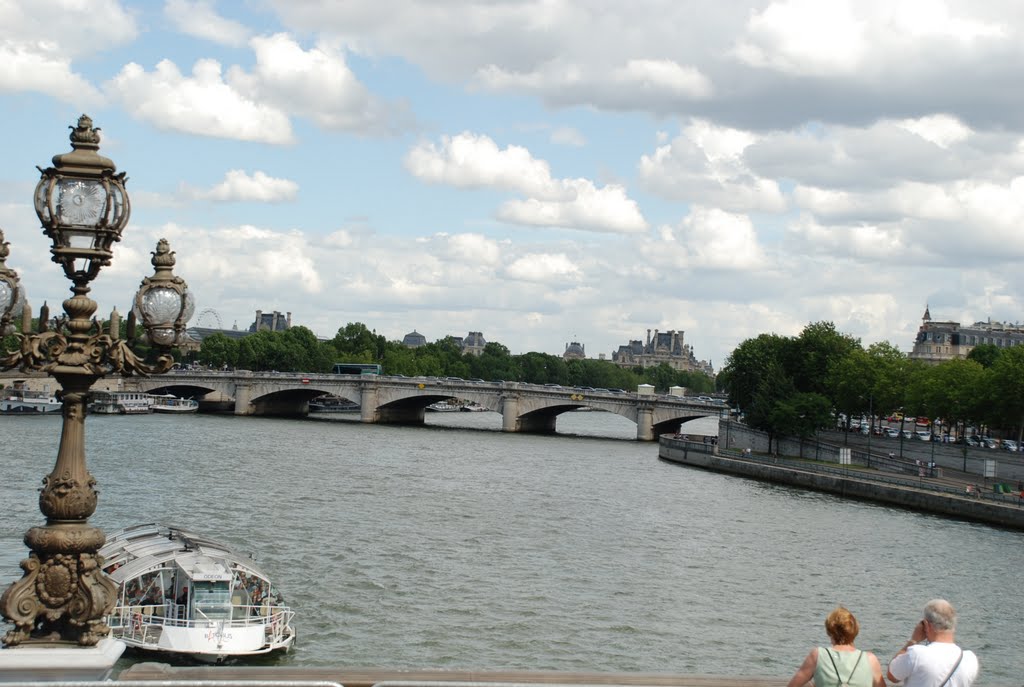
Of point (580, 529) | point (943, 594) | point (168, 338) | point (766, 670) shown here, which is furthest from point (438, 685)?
point (580, 529)

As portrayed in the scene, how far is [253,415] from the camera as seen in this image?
9481 cm

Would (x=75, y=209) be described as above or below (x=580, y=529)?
above

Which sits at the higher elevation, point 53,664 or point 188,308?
point 188,308

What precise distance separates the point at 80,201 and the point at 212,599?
14626 mm

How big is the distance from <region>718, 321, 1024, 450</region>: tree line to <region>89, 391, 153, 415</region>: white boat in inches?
1787

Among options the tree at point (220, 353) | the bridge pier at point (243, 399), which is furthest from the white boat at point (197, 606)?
the tree at point (220, 353)

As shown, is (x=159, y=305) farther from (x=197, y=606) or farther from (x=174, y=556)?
(x=174, y=556)

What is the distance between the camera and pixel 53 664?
6.56 meters

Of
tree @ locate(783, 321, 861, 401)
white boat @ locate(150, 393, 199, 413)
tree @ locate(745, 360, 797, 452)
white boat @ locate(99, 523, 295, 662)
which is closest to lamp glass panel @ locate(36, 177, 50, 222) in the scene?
white boat @ locate(99, 523, 295, 662)

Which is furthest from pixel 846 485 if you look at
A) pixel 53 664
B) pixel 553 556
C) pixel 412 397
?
pixel 412 397

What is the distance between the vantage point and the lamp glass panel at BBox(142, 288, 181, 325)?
7.34 m

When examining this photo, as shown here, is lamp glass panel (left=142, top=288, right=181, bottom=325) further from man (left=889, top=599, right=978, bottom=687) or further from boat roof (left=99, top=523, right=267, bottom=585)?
boat roof (left=99, top=523, right=267, bottom=585)

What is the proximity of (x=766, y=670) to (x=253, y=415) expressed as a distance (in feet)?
258

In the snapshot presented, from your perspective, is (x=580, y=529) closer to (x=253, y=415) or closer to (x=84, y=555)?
(x=84, y=555)
